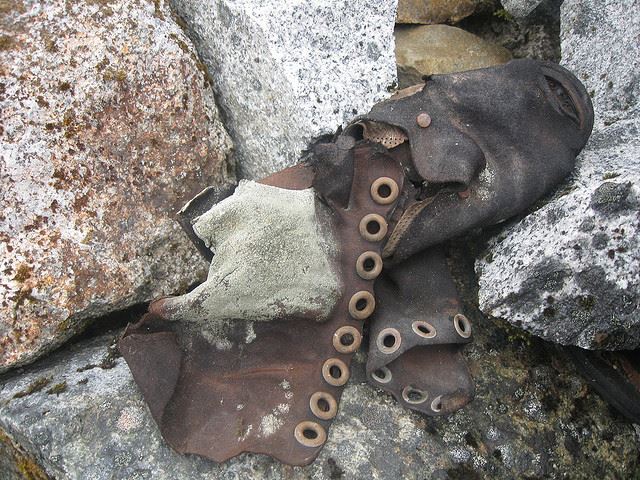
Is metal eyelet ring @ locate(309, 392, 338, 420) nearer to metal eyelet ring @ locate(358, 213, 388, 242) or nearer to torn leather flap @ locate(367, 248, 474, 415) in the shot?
torn leather flap @ locate(367, 248, 474, 415)

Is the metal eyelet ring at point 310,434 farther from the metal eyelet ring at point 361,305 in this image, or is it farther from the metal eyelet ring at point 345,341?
the metal eyelet ring at point 361,305

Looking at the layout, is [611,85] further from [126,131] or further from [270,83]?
[126,131]

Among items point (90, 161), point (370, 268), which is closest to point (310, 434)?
point (370, 268)

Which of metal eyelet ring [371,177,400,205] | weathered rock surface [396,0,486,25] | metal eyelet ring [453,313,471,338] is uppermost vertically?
weathered rock surface [396,0,486,25]

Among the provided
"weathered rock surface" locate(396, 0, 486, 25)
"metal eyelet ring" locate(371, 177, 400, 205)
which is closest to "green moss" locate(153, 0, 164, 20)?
"metal eyelet ring" locate(371, 177, 400, 205)

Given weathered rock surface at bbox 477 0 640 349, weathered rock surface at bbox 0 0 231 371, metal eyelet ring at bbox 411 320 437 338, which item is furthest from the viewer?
weathered rock surface at bbox 0 0 231 371

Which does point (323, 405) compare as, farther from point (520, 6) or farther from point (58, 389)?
point (520, 6)
